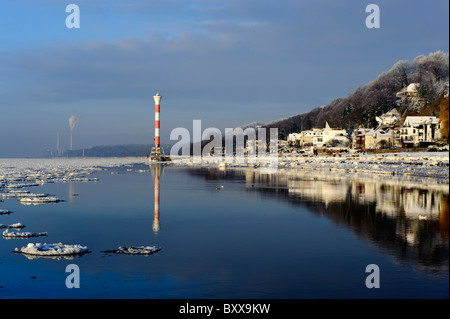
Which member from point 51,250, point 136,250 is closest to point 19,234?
point 51,250

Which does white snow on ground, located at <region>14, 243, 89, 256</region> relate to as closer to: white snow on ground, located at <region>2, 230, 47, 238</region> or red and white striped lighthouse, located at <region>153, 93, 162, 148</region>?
white snow on ground, located at <region>2, 230, 47, 238</region>

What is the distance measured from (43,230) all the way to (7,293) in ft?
29.1

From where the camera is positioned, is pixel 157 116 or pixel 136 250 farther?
pixel 157 116

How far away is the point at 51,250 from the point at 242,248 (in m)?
6.16

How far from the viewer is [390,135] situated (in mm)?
125000

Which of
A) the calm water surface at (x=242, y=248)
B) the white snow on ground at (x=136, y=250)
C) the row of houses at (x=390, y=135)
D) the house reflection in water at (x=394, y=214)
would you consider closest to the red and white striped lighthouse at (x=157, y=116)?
the row of houses at (x=390, y=135)

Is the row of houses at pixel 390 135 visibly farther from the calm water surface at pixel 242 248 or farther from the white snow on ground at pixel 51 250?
the white snow on ground at pixel 51 250

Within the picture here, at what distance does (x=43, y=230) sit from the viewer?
769 inches

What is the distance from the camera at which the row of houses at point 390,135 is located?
106706mm

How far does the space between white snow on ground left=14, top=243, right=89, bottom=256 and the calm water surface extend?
1.65ft

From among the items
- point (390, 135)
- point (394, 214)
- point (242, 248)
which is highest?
point (390, 135)

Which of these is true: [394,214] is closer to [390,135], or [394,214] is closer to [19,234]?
[19,234]
